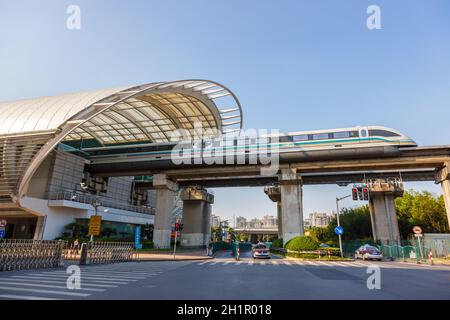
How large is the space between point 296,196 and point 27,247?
90.3 ft

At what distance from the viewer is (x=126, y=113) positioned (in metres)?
43.6

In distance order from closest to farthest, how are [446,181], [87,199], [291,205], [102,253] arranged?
[102,253] → [446,181] → [291,205] → [87,199]

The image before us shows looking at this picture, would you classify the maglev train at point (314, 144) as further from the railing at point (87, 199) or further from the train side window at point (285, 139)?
the railing at point (87, 199)

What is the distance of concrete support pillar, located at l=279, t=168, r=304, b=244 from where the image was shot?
3303 cm

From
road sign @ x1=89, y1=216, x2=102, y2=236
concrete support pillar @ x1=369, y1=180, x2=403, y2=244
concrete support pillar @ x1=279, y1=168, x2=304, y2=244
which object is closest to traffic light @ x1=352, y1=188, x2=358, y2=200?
concrete support pillar @ x1=279, y1=168, x2=304, y2=244

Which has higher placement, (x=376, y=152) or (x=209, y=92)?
(x=209, y=92)

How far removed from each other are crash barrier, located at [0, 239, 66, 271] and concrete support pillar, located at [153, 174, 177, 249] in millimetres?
21125

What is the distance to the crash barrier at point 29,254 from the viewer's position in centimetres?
1418

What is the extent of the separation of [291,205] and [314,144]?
26.4 feet

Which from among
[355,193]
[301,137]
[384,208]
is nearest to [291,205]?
[301,137]

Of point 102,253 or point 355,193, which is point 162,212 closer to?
point 102,253
